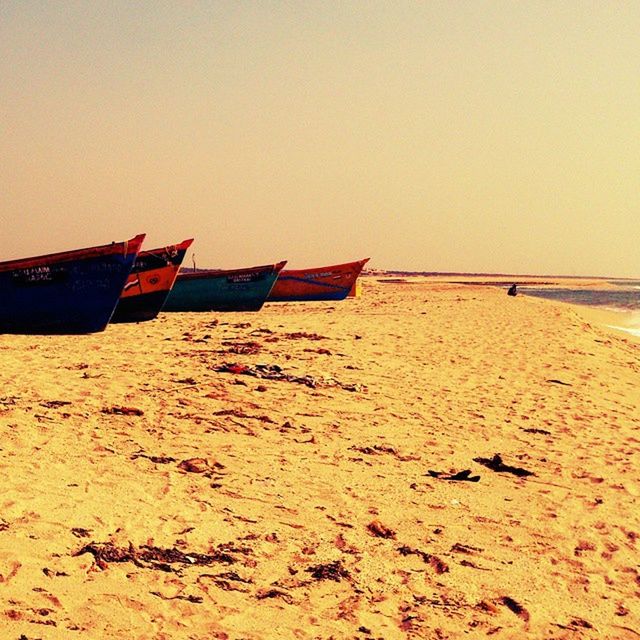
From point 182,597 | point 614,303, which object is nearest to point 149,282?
point 182,597

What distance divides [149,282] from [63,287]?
310 centimetres

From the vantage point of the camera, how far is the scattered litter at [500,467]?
6.79 meters

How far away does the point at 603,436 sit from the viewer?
8359 mm

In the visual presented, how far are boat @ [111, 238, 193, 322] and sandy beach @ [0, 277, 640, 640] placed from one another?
20.3ft

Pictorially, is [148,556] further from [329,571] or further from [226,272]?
[226,272]

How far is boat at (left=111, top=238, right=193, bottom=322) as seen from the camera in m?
17.3

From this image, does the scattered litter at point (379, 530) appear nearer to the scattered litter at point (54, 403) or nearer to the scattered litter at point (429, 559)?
the scattered litter at point (429, 559)

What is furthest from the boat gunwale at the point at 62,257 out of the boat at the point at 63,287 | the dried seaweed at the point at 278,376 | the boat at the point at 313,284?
the boat at the point at 313,284

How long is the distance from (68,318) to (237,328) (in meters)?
3.77

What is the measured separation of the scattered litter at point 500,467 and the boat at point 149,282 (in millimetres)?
12194

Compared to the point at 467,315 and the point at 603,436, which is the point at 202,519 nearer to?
the point at 603,436

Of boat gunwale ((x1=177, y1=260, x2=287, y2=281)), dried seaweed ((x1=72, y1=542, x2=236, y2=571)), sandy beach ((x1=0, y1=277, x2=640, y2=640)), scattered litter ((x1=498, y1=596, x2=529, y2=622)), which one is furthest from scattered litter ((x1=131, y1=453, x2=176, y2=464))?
boat gunwale ((x1=177, y1=260, x2=287, y2=281))

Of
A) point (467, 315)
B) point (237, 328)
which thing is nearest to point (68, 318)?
point (237, 328)

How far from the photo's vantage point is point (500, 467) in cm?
689
